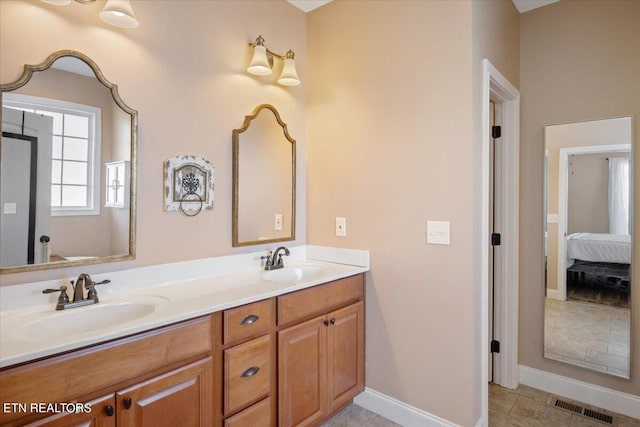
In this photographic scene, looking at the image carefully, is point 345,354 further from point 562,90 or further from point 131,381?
point 562,90

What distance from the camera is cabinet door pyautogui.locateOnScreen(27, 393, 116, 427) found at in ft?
3.56

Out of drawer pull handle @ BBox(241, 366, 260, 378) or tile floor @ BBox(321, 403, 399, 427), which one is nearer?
drawer pull handle @ BBox(241, 366, 260, 378)

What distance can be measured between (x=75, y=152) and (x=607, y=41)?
10.4ft

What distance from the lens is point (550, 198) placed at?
8.42 ft

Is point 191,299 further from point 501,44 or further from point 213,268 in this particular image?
point 501,44

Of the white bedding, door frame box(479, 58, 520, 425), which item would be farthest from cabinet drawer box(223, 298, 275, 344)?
the white bedding

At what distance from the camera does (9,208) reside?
1.43 meters

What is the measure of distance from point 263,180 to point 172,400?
1400mm

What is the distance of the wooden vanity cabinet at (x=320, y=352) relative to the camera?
181 cm

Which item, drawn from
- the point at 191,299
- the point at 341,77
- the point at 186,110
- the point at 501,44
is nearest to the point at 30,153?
the point at 186,110

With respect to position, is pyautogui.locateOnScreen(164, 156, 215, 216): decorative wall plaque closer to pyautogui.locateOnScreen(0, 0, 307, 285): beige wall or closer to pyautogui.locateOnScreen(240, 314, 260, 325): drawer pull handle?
pyautogui.locateOnScreen(0, 0, 307, 285): beige wall

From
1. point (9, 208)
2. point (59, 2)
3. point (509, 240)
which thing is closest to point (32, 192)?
point (9, 208)

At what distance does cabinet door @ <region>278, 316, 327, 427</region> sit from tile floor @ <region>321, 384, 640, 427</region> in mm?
347

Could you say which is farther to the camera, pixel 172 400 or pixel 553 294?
pixel 553 294
